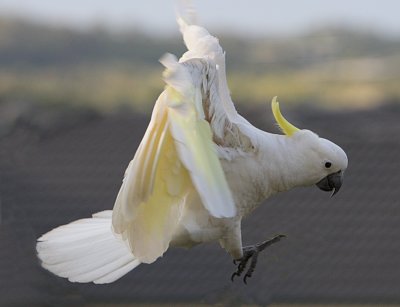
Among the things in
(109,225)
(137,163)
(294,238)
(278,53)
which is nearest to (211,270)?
(294,238)

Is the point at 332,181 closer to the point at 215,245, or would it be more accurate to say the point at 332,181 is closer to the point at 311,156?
the point at 311,156

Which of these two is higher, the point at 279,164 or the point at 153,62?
the point at 153,62

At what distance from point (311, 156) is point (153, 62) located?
10.6 m

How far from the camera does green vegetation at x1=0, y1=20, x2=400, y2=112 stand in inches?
527

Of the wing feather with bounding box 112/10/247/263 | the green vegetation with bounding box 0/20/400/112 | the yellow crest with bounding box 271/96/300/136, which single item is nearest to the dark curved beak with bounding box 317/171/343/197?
the yellow crest with bounding box 271/96/300/136

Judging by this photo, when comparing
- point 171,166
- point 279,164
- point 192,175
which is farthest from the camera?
point 279,164

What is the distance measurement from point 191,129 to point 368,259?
133 inches

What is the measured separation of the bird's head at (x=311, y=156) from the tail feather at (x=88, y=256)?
0.46m

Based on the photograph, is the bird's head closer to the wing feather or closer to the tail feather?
the wing feather

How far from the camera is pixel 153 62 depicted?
1293cm

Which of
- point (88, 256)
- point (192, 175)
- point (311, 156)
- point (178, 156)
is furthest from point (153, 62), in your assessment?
point (192, 175)

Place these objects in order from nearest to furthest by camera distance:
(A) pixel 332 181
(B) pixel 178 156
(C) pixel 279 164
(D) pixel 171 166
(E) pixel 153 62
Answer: (B) pixel 178 156, (D) pixel 171 166, (C) pixel 279 164, (A) pixel 332 181, (E) pixel 153 62

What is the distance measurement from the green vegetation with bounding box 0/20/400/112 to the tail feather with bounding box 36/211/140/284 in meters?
8.82

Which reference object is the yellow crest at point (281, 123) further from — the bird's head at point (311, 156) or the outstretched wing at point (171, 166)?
the outstretched wing at point (171, 166)
